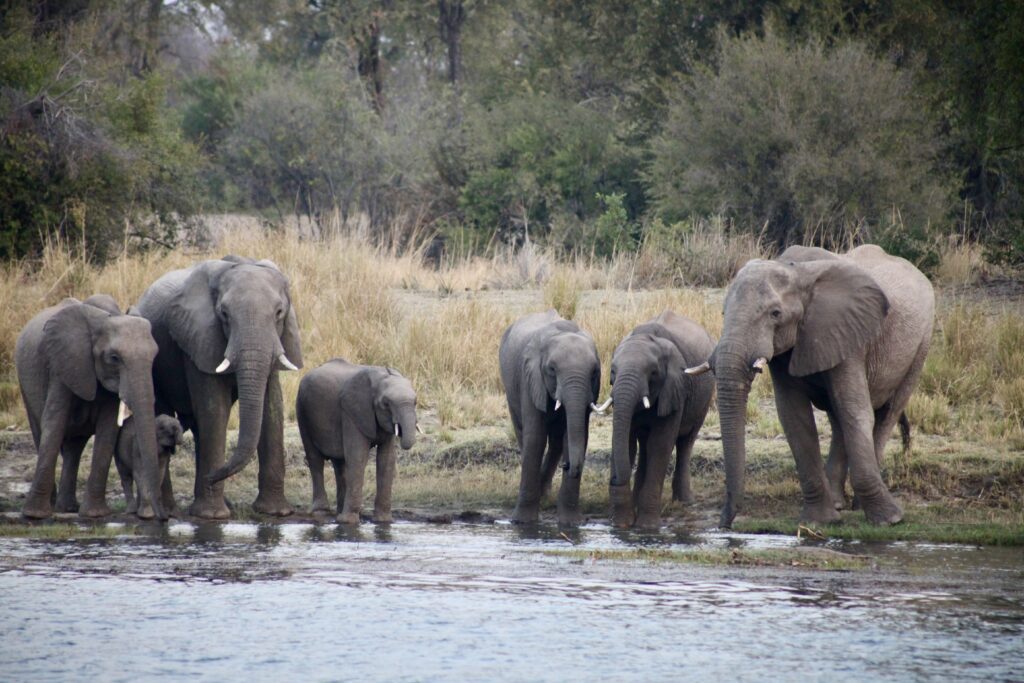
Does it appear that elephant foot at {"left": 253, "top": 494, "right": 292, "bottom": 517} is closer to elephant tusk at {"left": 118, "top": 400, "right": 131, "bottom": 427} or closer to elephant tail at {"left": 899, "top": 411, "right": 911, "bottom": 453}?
elephant tusk at {"left": 118, "top": 400, "right": 131, "bottom": 427}

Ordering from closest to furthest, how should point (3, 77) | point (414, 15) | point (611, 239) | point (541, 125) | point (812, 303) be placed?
1. point (812, 303)
2. point (3, 77)
3. point (611, 239)
4. point (541, 125)
5. point (414, 15)

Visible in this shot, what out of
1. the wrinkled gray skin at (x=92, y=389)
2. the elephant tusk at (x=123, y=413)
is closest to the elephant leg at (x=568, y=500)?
the wrinkled gray skin at (x=92, y=389)

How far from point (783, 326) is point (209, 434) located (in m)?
4.11

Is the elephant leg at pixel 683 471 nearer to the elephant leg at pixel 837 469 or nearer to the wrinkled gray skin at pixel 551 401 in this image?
the wrinkled gray skin at pixel 551 401

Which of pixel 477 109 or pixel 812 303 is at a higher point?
pixel 477 109

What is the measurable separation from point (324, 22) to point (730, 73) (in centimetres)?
2183

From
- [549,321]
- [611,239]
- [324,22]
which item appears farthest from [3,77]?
[324,22]

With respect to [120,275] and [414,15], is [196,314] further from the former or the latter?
Result: [414,15]

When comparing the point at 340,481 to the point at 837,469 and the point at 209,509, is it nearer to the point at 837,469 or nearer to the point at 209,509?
the point at 209,509

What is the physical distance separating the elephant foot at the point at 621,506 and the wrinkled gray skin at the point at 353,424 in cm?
145

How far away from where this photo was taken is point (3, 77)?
22.0 m

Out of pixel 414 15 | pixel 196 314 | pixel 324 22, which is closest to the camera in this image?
pixel 196 314

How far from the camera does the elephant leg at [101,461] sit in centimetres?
1155

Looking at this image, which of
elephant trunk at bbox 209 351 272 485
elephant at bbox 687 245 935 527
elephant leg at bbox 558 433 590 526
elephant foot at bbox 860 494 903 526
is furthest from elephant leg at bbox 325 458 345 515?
elephant foot at bbox 860 494 903 526
